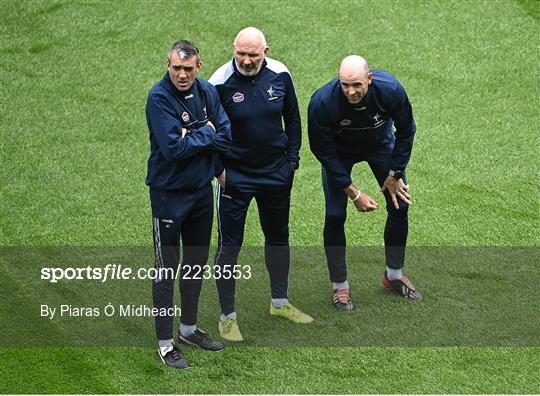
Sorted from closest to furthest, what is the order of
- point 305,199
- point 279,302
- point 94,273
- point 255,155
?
point 255,155 → point 279,302 → point 94,273 → point 305,199

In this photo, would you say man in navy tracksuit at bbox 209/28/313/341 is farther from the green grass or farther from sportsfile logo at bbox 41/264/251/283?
sportsfile logo at bbox 41/264/251/283

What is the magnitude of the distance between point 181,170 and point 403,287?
219 centimetres

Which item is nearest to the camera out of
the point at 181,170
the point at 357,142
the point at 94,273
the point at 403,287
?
the point at 181,170

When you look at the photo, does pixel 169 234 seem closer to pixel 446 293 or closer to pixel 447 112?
pixel 446 293

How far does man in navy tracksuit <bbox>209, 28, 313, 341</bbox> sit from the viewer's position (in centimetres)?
755

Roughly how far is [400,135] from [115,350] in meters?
2.43

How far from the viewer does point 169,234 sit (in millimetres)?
7391

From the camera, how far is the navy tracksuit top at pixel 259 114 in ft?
24.8

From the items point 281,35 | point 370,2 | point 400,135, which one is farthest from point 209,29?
point 400,135

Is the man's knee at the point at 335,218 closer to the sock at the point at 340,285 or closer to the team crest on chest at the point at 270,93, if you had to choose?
the sock at the point at 340,285

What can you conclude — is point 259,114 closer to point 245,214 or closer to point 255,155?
point 255,155

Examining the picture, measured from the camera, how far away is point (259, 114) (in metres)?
7.61

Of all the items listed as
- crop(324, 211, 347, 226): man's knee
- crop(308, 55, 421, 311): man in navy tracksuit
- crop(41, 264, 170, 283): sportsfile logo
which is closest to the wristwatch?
crop(308, 55, 421, 311): man in navy tracksuit

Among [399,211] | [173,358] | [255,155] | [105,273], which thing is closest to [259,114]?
[255,155]
